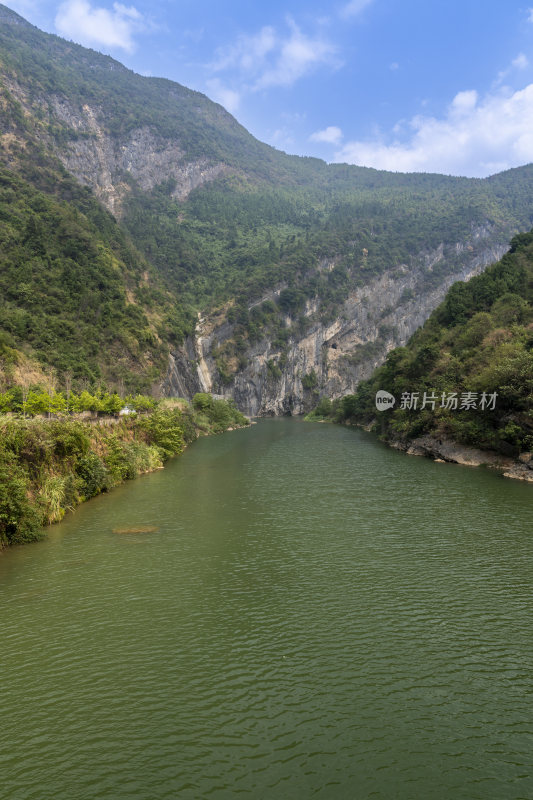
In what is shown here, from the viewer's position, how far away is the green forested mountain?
31.9m

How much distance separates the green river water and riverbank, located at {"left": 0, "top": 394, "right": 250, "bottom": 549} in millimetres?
1263

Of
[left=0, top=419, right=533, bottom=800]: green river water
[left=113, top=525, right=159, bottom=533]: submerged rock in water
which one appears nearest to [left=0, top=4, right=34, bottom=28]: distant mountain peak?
[left=113, top=525, right=159, bottom=533]: submerged rock in water

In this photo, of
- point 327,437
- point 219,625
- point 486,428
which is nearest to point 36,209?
point 327,437

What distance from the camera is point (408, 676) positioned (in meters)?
9.23

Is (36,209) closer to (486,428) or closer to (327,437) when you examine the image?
(327,437)

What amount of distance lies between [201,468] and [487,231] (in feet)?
480

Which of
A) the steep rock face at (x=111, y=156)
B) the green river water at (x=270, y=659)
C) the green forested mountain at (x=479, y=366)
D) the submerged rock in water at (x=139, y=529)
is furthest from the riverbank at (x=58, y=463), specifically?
the steep rock face at (x=111, y=156)

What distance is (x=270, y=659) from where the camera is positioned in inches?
388

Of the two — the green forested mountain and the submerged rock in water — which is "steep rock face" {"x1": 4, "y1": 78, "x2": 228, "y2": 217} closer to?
the green forested mountain

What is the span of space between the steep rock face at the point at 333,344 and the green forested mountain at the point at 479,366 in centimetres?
4955

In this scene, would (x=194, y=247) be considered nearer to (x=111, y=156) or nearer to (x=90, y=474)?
(x=111, y=156)

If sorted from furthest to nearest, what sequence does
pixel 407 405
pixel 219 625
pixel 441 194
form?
pixel 441 194 → pixel 407 405 → pixel 219 625

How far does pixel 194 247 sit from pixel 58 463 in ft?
419

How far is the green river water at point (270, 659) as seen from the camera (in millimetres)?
6883
